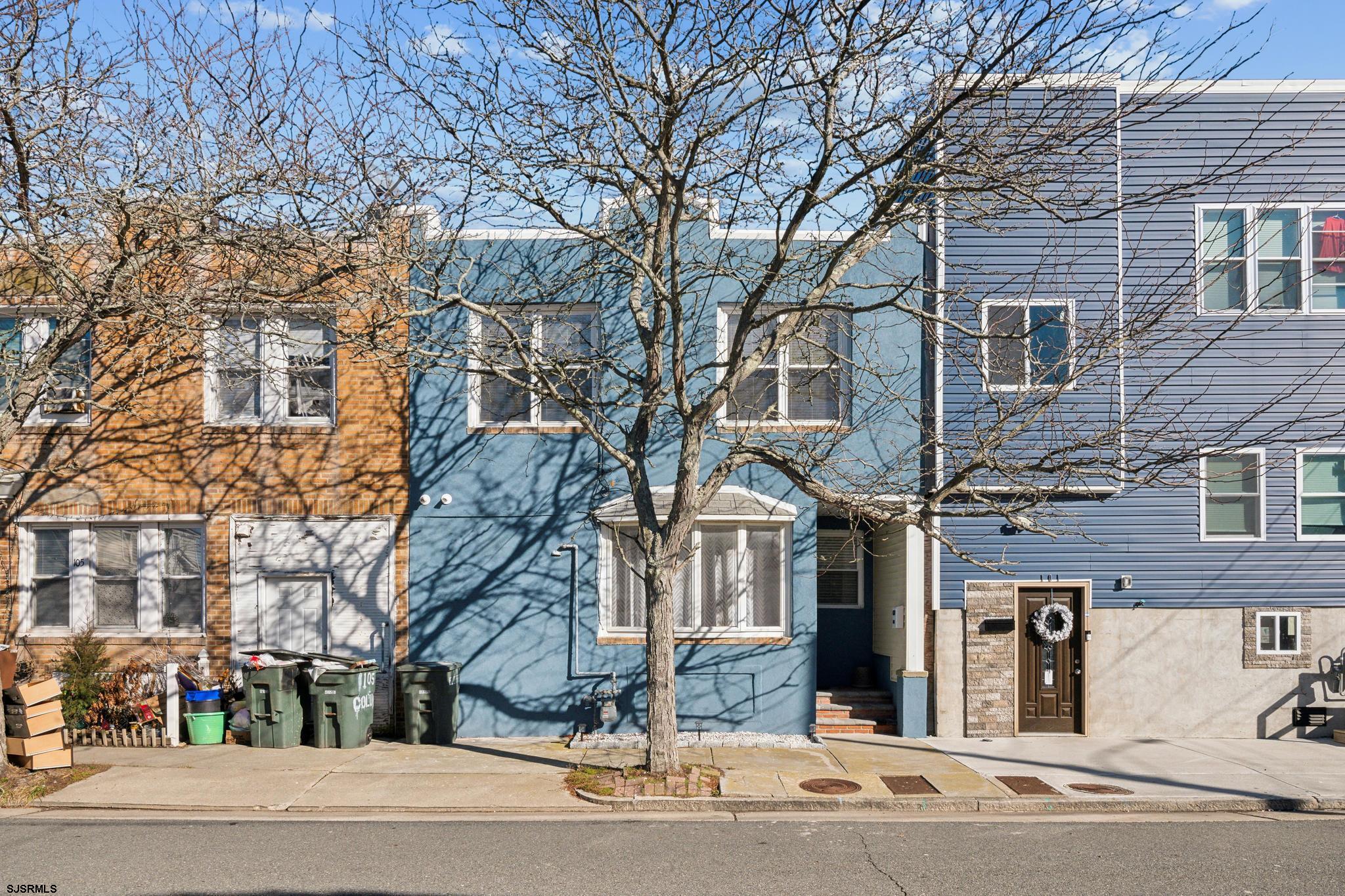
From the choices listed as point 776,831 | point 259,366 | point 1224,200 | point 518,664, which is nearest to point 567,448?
point 518,664

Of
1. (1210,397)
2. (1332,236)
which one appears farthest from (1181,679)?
(1332,236)

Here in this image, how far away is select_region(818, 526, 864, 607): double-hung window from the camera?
50.9ft

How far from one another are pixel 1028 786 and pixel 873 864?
3426 mm

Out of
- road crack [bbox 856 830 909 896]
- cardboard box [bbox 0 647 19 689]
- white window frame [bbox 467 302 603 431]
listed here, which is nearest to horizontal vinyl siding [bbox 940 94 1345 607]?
white window frame [bbox 467 302 603 431]

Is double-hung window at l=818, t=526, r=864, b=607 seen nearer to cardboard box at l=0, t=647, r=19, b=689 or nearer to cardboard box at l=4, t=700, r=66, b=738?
cardboard box at l=4, t=700, r=66, b=738

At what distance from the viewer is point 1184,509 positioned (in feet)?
45.3

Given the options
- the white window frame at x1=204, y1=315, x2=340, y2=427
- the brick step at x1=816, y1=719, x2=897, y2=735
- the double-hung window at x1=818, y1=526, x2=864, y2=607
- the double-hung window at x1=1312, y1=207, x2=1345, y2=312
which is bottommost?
the brick step at x1=816, y1=719, x2=897, y2=735

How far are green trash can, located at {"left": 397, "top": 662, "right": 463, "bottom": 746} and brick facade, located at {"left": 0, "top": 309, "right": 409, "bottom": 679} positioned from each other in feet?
2.73

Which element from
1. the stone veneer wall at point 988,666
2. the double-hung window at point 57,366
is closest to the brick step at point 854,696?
the stone veneer wall at point 988,666

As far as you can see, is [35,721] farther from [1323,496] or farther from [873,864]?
[1323,496]

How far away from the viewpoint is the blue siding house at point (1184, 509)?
44.8ft

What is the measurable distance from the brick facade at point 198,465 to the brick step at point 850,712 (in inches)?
214

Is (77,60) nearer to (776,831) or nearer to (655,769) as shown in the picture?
(655,769)

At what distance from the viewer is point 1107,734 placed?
45.1 feet
